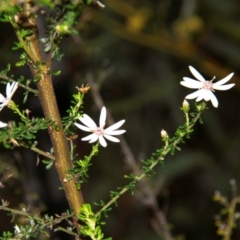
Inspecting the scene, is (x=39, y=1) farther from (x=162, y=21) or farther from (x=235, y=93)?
(x=235, y=93)

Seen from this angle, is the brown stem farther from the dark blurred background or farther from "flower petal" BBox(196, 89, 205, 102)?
the dark blurred background

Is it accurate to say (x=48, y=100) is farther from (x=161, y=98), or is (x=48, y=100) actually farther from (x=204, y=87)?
(x=161, y=98)

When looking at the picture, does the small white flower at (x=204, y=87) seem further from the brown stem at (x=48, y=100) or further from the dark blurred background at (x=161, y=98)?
the dark blurred background at (x=161, y=98)

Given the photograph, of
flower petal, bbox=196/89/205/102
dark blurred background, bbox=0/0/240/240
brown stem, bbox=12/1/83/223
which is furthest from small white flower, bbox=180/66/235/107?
dark blurred background, bbox=0/0/240/240

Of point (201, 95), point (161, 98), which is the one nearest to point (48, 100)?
point (201, 95)

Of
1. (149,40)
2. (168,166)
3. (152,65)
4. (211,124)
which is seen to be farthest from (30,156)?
(152,65)
